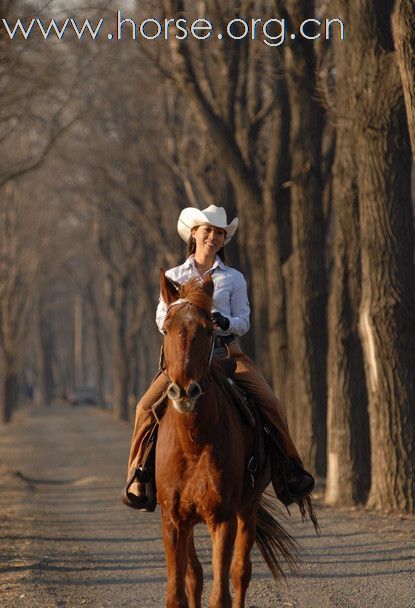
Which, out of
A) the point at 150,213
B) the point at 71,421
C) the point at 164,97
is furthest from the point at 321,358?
the point at 71,421

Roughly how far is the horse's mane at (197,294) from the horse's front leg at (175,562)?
124cm

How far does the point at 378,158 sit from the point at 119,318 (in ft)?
111

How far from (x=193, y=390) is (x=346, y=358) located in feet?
32.5

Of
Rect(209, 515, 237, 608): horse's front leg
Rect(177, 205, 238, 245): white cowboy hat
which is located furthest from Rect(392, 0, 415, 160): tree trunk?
Rect(209, 515, 237, 608): horse's front leg

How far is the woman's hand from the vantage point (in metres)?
7.62

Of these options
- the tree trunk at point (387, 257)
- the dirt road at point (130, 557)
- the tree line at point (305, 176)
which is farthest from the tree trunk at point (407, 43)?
the dirt road at point (130, 557)

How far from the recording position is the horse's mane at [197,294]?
7.37 metres

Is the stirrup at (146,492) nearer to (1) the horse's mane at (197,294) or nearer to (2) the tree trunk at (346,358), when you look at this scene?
(1) the horse's mane at (197,294)

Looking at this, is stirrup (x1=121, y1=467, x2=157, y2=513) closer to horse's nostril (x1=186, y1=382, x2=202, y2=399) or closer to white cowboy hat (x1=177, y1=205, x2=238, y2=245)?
horse's nostril (x1=186, y1=382, x2=202, y2=399)

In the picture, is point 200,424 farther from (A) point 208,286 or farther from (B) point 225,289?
(B) point 225,289

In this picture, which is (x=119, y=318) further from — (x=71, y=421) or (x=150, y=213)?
(x=150, y=213)

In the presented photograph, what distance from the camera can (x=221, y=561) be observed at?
7516 mm

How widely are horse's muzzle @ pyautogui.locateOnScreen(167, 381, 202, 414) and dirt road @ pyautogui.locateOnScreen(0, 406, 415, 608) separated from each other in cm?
300

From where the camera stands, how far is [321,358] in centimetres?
1955
